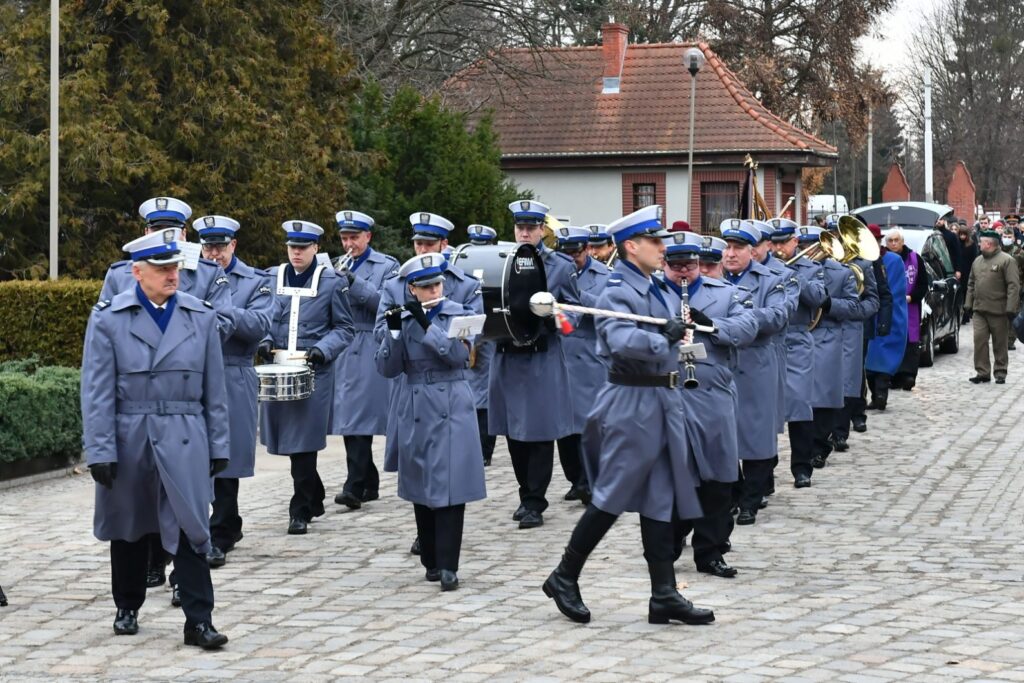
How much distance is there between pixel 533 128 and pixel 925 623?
36808 millimetres

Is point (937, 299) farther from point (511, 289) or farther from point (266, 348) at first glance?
point (266, 348)

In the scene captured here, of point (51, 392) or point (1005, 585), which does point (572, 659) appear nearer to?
point (1005, 585)

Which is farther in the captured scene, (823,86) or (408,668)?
(823,86)

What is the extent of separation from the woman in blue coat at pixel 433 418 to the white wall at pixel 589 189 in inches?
1367

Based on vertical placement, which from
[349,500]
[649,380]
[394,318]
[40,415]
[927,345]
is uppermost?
[394,318]

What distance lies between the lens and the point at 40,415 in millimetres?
13047

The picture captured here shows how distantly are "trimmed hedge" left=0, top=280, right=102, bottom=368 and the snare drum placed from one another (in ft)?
17.0

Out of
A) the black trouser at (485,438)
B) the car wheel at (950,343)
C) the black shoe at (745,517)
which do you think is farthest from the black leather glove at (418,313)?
the car wheel at (950,343)

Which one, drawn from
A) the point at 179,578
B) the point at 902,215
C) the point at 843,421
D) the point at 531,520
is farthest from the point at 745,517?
the point at 902,215

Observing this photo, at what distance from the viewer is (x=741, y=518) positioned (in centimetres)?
1098

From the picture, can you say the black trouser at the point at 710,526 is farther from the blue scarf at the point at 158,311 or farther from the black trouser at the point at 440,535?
the blue scarf at the point at 158,311

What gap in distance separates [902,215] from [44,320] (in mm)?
20973

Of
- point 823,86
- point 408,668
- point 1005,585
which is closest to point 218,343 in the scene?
point 408,668

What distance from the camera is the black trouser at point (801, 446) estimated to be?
1270 centimetres
